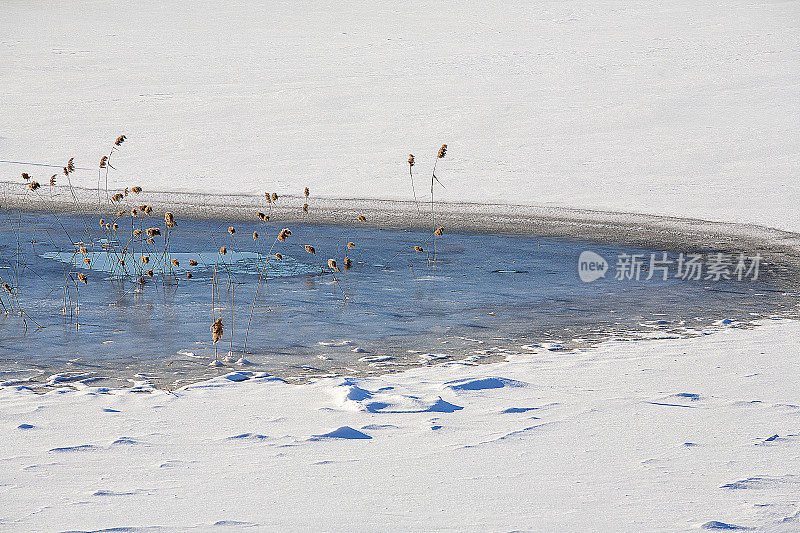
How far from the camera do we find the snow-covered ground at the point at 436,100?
628 inches

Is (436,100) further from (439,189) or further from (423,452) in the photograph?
(423,452)

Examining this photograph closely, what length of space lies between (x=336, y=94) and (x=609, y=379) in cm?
1916

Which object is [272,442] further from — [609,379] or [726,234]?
[726,234]

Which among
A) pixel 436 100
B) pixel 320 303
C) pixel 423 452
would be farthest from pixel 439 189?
pixel 423 452

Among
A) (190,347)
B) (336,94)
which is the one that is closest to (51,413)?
(190,347)

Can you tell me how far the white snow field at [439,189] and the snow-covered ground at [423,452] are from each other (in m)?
0.02

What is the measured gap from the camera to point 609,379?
5.21 meters

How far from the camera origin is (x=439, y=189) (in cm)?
1544

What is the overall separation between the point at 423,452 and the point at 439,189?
11698mm

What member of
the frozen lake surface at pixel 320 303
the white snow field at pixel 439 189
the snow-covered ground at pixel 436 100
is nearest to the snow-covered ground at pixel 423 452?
the white snow field at pixel 439 189

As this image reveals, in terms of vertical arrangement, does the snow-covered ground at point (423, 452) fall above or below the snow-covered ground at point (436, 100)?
below

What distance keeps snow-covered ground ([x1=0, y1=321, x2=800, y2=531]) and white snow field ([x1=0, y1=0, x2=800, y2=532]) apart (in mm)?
16

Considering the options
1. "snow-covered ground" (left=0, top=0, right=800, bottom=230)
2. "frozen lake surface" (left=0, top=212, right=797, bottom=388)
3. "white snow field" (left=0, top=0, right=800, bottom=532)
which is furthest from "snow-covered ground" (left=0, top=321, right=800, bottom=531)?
"snow-covered ground" (left=0, top=0, right=800, bottom=230)

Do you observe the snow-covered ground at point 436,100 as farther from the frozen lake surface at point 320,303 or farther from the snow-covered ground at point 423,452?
the snow-covered ground at point 423,452
